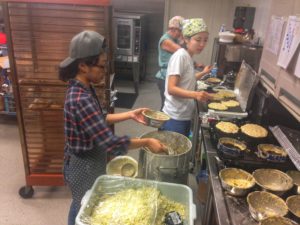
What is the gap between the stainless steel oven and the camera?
418 cm

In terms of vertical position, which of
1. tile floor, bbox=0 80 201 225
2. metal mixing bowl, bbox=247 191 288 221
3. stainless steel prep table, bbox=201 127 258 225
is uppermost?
metal mixing bowl, bbox=247 191 288 221

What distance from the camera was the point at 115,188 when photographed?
123cm

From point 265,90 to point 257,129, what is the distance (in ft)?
0.84

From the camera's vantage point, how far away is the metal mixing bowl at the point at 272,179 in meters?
1.14

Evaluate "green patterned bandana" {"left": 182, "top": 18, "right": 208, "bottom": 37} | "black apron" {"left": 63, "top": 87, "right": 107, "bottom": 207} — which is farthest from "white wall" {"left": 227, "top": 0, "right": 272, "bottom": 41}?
"black apron" {"left": 63, "top": 87, "right": 107, "bottom": 207}

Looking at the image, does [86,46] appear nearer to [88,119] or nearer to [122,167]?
[88,119]

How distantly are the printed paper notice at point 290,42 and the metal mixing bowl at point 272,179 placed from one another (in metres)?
0.48

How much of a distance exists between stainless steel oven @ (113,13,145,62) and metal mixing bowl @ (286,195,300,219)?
11.8 feet

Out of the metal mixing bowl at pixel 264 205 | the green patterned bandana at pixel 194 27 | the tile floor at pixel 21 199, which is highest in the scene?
the green patterned bandana at pixel 194 27

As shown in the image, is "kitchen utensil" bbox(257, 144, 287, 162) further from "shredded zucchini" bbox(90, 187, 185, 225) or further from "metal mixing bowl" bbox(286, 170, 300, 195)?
"shredded zucchini" bbox(90, 187, 185, 225)

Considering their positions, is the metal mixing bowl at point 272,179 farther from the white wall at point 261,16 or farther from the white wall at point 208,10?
the white wall at point 208,10

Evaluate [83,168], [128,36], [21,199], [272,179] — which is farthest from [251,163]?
[128,36]

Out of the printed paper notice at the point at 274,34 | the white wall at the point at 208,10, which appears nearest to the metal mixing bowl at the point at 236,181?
the printed paper notice at the point at 274,34

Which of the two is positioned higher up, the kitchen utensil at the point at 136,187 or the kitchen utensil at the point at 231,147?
the kitchen utensil at the point at 231,147
